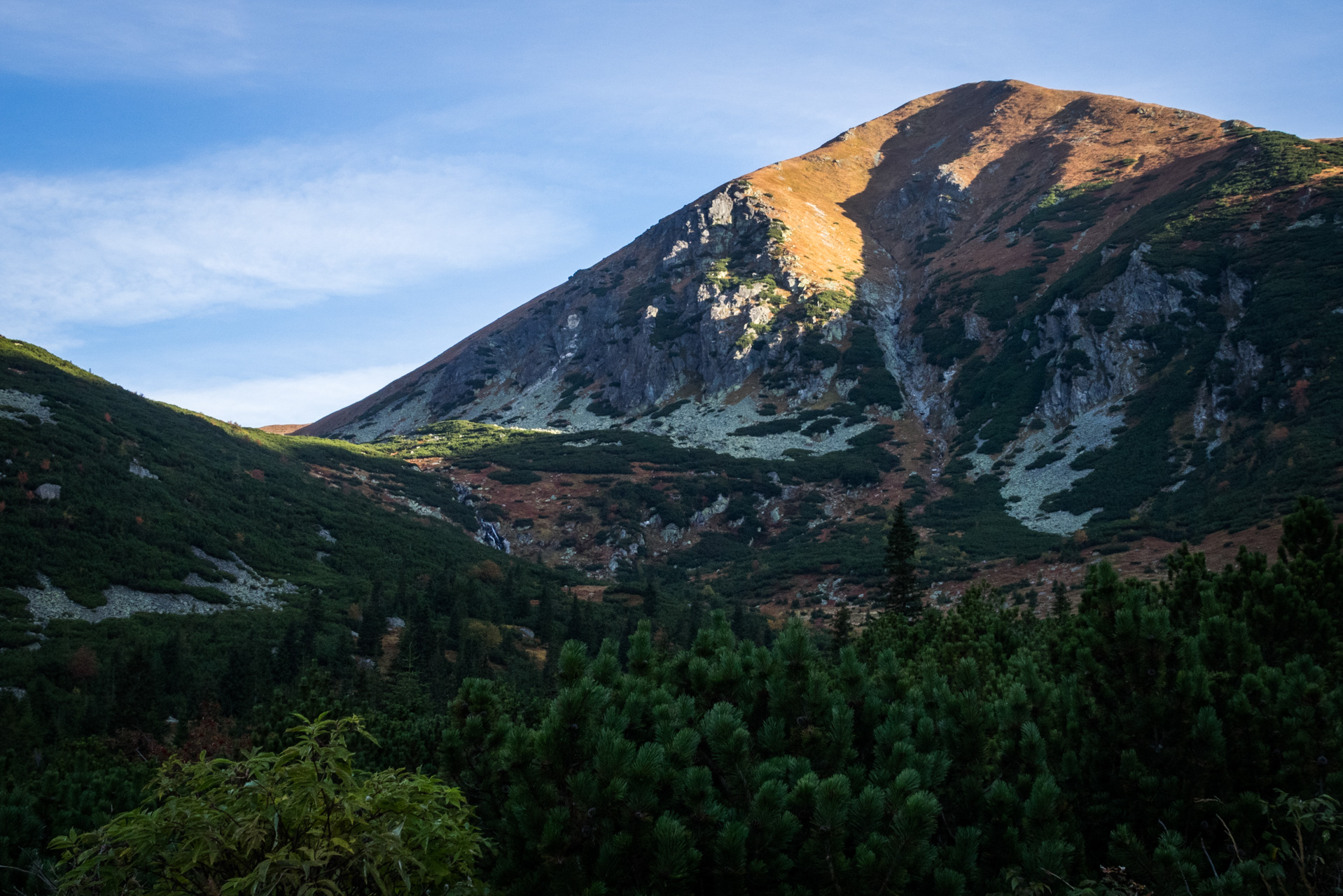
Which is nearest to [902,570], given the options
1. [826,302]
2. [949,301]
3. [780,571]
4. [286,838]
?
[780,571]

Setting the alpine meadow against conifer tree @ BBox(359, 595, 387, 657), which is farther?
conifer tree @ BBox(359, 595, 387, 657)

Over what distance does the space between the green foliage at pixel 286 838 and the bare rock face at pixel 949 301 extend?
63414mm

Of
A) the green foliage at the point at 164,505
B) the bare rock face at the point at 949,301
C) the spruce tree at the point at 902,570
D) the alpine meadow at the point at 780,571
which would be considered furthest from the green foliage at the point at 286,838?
the bare rock face at the point at 949,301

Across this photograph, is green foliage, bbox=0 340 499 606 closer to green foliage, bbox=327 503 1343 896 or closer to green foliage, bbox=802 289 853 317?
green foliage, bbox=327 503 1343 896

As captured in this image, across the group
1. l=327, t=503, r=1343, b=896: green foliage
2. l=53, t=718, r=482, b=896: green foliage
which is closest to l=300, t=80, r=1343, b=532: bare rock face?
l=327, t=503, r=1343, b=896: green foliage

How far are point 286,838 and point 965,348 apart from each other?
107 metres

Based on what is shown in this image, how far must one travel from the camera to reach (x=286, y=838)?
3.90 metres

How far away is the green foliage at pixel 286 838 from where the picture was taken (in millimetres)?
3785

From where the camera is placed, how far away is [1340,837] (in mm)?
4840

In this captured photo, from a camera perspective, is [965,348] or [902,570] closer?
[902,570]

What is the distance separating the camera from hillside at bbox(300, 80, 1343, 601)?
60.2 meters

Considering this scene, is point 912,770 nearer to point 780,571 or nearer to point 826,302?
point 780,571

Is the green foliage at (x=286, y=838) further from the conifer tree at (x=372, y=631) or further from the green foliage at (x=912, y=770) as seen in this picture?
the conifer tree at (x=372, y=631)

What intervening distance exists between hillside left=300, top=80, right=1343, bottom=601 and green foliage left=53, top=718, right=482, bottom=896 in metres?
46.9
